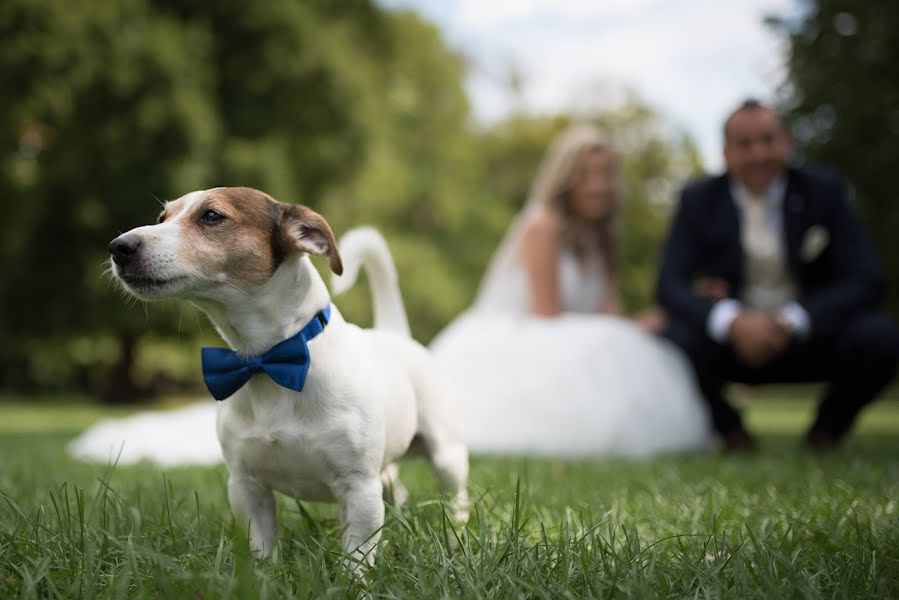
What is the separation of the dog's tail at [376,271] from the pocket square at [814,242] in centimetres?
364

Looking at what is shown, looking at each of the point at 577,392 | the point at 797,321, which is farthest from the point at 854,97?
the point at 577,392

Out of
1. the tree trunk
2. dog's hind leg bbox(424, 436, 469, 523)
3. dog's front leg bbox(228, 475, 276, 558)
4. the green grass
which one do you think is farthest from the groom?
the tree trunk

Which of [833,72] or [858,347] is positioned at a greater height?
[833,72]

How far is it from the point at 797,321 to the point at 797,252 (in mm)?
636

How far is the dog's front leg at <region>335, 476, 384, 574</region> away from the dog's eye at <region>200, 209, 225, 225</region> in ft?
2.48

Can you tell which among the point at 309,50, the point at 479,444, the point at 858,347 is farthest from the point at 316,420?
the point at 309,50

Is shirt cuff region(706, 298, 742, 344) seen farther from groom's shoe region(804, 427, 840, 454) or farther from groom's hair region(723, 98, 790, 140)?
groom's hair region(723, 98, 790, 140)

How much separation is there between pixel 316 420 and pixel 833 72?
5370 millimetres

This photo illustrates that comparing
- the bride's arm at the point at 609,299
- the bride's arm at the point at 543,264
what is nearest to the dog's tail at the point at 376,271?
the bride's arm at the point at 543,264

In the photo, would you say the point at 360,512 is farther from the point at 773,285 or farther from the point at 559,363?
the point at 773,285

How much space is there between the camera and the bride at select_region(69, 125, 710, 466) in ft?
18.2

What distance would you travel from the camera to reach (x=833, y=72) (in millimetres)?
5938

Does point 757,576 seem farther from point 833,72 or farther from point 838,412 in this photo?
point 833,72

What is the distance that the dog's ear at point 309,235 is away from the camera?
2.10 meters
